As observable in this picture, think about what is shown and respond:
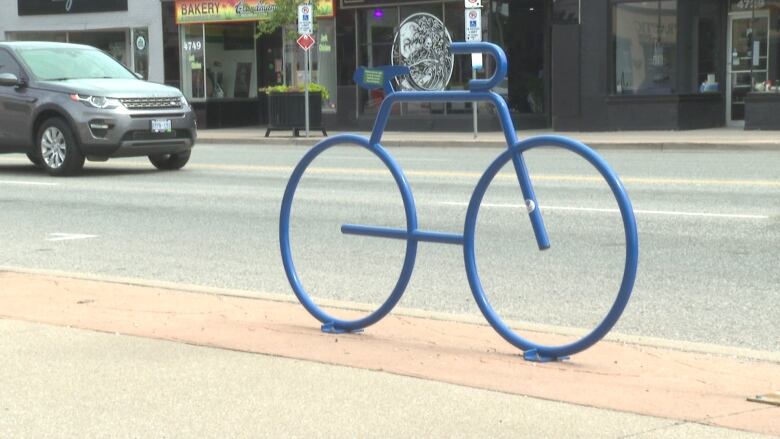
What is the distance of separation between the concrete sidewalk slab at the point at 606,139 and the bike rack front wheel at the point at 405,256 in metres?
16.5

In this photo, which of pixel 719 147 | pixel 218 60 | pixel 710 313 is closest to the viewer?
pixel 710 313

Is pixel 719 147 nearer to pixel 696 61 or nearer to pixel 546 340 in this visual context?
pixel 696 61

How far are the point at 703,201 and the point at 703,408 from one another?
816 cm

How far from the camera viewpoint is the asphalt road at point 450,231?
748 cm

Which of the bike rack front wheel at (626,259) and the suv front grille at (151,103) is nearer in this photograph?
the bike rack front wheel at (626,259)

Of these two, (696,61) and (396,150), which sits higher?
(696,61)

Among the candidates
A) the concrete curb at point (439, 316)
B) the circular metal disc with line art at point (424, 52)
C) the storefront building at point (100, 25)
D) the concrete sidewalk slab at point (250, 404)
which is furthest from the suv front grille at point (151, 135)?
the storefront building at point (100, 25)

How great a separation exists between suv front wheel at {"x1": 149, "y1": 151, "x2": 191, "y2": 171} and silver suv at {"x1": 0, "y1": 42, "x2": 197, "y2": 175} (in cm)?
35

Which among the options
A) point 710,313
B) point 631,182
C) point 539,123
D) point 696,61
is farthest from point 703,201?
point 539,123

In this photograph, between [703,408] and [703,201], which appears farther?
[703,201]

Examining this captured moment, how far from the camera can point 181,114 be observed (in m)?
17.0

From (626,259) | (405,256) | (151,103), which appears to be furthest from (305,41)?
(626,259)

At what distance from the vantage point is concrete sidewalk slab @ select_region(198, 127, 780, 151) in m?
22.1

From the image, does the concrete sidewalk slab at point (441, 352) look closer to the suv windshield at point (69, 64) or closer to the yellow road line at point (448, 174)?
the yellow road line at point (448, 174)
